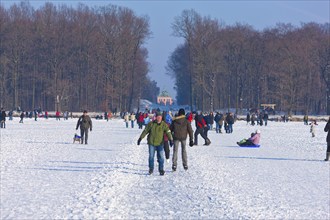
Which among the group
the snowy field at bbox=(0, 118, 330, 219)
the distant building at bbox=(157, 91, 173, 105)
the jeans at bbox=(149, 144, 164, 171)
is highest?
the distant building at bbox=(157, 91, 173, 105)

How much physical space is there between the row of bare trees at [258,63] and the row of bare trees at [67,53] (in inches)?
284

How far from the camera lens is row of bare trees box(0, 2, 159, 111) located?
246 feet

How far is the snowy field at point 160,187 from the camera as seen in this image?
9859mm

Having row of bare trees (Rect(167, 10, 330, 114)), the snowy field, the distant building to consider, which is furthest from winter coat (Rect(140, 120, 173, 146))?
the distant building

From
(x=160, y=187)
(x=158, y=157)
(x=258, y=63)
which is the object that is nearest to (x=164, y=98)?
(x=258, y=63)

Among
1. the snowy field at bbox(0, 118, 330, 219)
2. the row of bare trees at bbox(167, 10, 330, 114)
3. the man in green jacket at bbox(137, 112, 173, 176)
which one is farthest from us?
the row of bare trees at bbox(167, 10, 330, 114)

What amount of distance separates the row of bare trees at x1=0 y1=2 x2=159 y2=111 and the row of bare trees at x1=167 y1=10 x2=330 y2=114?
23.7 ft

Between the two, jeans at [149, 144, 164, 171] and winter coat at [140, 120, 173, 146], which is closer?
jeans at [149, 144, 164, 171]

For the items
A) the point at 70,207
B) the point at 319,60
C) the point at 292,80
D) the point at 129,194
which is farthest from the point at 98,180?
the point at 319,60

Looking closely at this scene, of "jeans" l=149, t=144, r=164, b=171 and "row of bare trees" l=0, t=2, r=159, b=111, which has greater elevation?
"row of bare trees" l=0, t=2, r=159, b=111

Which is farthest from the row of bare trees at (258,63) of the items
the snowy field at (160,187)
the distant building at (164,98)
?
the snowy field at (160,187)

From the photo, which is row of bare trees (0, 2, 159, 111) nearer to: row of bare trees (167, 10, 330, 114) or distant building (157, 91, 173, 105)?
row of bare trees (167, 10, 330, 114)

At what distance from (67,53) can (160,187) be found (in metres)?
67.0

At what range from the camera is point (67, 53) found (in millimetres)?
78000
